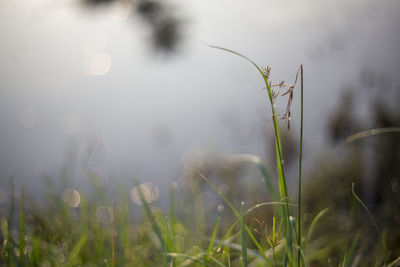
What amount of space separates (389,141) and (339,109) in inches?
9.3

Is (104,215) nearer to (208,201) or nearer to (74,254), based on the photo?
(74,254)

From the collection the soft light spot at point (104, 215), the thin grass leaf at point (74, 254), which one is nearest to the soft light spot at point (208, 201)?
the soft light spot at point (104, 215)

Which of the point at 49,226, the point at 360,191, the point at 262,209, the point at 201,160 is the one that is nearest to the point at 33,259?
the point at 49,226

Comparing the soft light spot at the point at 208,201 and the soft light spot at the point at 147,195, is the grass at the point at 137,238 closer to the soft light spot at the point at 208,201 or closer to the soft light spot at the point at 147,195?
the soft light spot at the point at 147,195

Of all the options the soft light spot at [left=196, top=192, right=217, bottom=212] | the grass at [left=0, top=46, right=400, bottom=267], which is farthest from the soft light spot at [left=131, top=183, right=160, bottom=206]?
the soft light spot at [left=196, top=192, right=217, bottom=212]

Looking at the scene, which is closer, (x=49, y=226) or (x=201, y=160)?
(x=49, y=226)

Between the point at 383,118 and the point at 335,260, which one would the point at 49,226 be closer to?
the point at 335,260

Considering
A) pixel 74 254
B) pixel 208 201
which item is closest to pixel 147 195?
pixel 208 201

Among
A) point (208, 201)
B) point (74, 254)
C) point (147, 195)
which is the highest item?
point (74, 254)

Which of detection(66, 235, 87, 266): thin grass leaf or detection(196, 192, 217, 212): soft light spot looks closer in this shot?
detection(66, 235, 87, 266): thin grass leaf

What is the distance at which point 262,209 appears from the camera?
1304mm

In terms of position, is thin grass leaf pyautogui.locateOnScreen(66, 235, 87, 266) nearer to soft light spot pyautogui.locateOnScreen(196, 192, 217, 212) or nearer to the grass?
the grass

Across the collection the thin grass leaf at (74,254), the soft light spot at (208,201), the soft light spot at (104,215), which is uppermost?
the thin grass leaf at (74,254)

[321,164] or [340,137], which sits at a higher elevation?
[340,137]
